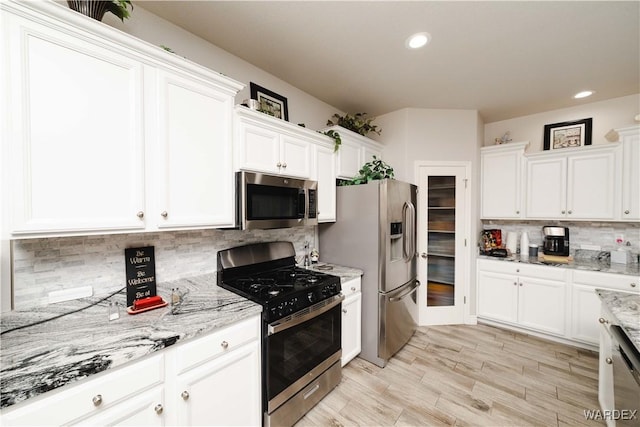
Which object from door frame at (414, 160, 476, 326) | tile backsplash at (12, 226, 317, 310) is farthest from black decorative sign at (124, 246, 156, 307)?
door frame at (414, 160, 476, 326)

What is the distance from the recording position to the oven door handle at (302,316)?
152 centimetres

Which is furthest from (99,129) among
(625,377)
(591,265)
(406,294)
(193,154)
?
(591,265)

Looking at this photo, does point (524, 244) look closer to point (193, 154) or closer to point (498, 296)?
point (498, 296)

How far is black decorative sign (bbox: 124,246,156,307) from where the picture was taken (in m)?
1.54

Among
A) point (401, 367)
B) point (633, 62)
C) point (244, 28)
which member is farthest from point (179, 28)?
point (633, 62)

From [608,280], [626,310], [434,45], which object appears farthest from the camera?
[608,280]

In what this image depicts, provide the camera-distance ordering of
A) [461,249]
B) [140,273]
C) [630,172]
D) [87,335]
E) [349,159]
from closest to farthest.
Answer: [87,335] → [140,273] → [630,172] → [349,159] → [461,249]

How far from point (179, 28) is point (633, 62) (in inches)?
150

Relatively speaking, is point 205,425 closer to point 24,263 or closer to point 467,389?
point 24,263

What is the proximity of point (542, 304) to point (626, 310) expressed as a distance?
1.69 metres

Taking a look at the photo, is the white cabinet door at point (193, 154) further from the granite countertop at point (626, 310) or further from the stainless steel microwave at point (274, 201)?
the granite countertop at point (626, 310)

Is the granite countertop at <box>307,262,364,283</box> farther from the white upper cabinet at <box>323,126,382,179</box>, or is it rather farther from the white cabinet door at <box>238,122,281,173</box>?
the white cabinet door at <box>238,122,281,173</box>

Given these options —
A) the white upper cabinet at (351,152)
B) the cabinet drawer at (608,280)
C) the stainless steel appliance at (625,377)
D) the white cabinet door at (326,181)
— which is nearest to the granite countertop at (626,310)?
the stainless steel appliance at (625,377)

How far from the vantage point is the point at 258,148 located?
6.14 ft
